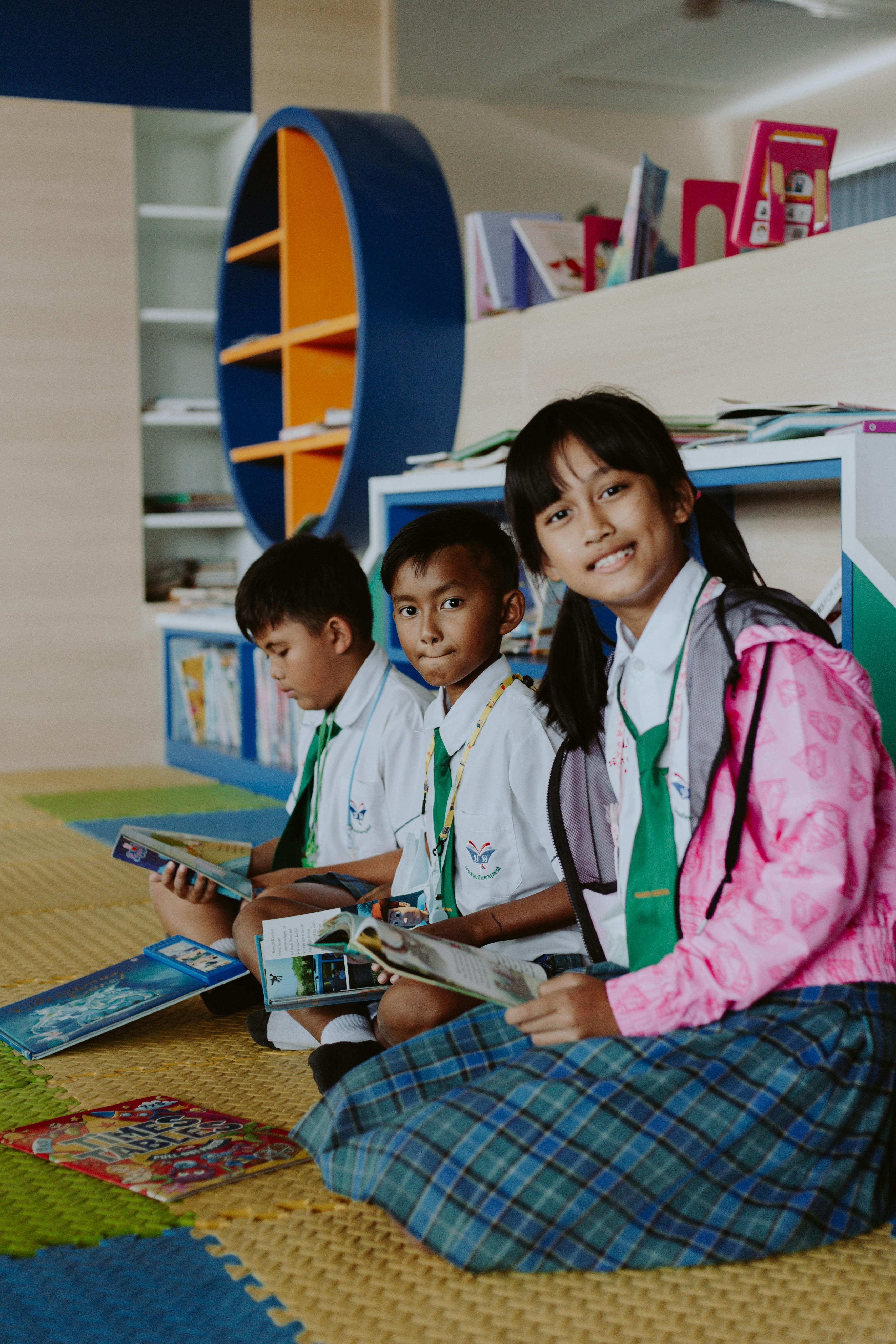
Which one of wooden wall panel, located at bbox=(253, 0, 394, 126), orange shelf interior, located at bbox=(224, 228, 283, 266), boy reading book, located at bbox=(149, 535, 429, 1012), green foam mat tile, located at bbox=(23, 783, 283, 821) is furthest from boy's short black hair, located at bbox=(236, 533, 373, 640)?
wooden wall panel, located at bbox=(253, 0, 394, 126)

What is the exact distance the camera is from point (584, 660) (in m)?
1.28

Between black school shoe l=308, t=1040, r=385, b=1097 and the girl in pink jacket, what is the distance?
192mm

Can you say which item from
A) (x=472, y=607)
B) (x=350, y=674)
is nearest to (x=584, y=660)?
(x=472, y=607)

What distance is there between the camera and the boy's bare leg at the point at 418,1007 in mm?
1316

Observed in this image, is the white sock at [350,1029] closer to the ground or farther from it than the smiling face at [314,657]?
closer to the ground

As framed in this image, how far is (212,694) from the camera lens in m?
3.75

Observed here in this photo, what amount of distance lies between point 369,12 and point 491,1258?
3.63 metres

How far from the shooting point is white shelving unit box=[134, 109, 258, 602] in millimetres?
4020

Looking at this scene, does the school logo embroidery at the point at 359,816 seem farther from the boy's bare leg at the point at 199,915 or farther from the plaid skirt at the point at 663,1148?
the plaid skirt at the point at 663,1148

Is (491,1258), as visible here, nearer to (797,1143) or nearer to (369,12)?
(797,1143)

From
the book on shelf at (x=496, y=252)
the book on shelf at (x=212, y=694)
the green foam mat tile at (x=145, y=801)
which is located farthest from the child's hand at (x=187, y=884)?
the book on shelf at (x=212, y=694)

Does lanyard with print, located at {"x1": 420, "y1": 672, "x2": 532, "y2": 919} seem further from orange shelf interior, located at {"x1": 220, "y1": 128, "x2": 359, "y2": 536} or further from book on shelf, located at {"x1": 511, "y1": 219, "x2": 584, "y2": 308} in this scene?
orange shelf interior, located at {"x1": 220, "y1": 128, "x2": 359, "y2": 536}

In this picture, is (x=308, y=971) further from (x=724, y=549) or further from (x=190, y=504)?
(x=190, y=504)

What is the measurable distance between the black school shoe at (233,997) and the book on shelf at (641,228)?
1.51 m
